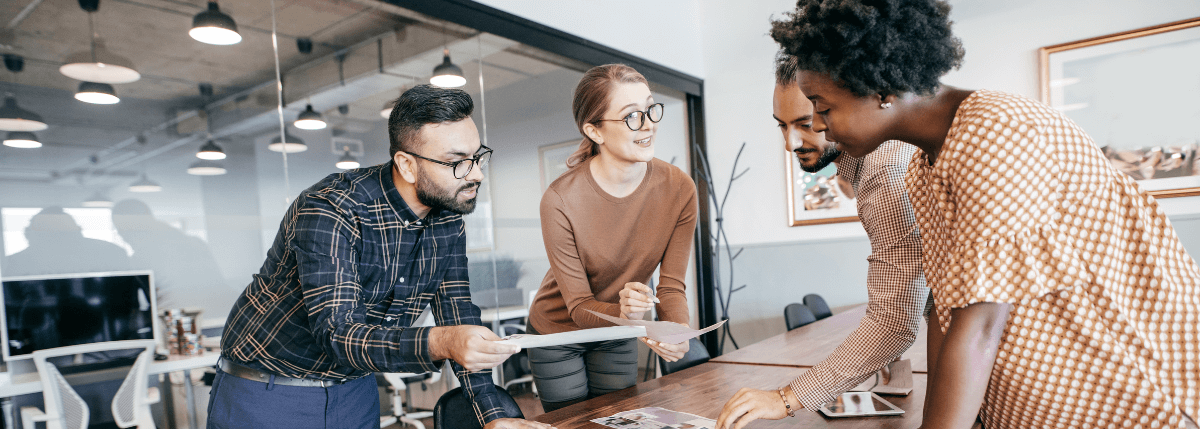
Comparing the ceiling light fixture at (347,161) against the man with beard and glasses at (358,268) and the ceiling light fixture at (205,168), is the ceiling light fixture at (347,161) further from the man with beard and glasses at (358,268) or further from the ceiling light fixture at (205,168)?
the man with beard and glasses at (358,268)

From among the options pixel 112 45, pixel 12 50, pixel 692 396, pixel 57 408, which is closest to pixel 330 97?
pixel 112 45

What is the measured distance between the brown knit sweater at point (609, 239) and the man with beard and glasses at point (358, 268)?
344 mm

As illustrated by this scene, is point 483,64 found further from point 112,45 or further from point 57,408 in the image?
point 57,408

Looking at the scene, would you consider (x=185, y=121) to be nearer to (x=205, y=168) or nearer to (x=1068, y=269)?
(x=205, y=168)

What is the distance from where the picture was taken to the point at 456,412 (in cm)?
157

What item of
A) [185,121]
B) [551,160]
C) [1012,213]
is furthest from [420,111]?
[551,160]

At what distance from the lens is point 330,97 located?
9.00ft

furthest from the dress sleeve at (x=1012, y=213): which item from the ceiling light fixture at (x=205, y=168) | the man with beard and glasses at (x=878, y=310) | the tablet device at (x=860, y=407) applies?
the ceiling light fixture at (x=205, y=168)

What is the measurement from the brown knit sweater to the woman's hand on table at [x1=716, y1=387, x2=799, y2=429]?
0.69 meters

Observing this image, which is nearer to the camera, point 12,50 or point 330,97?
point 12,50

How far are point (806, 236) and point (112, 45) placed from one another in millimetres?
4156

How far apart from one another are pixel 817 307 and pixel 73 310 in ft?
11.9

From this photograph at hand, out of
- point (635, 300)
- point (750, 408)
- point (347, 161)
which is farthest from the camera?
point (347, 161)

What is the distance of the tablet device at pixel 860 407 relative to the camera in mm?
1397
